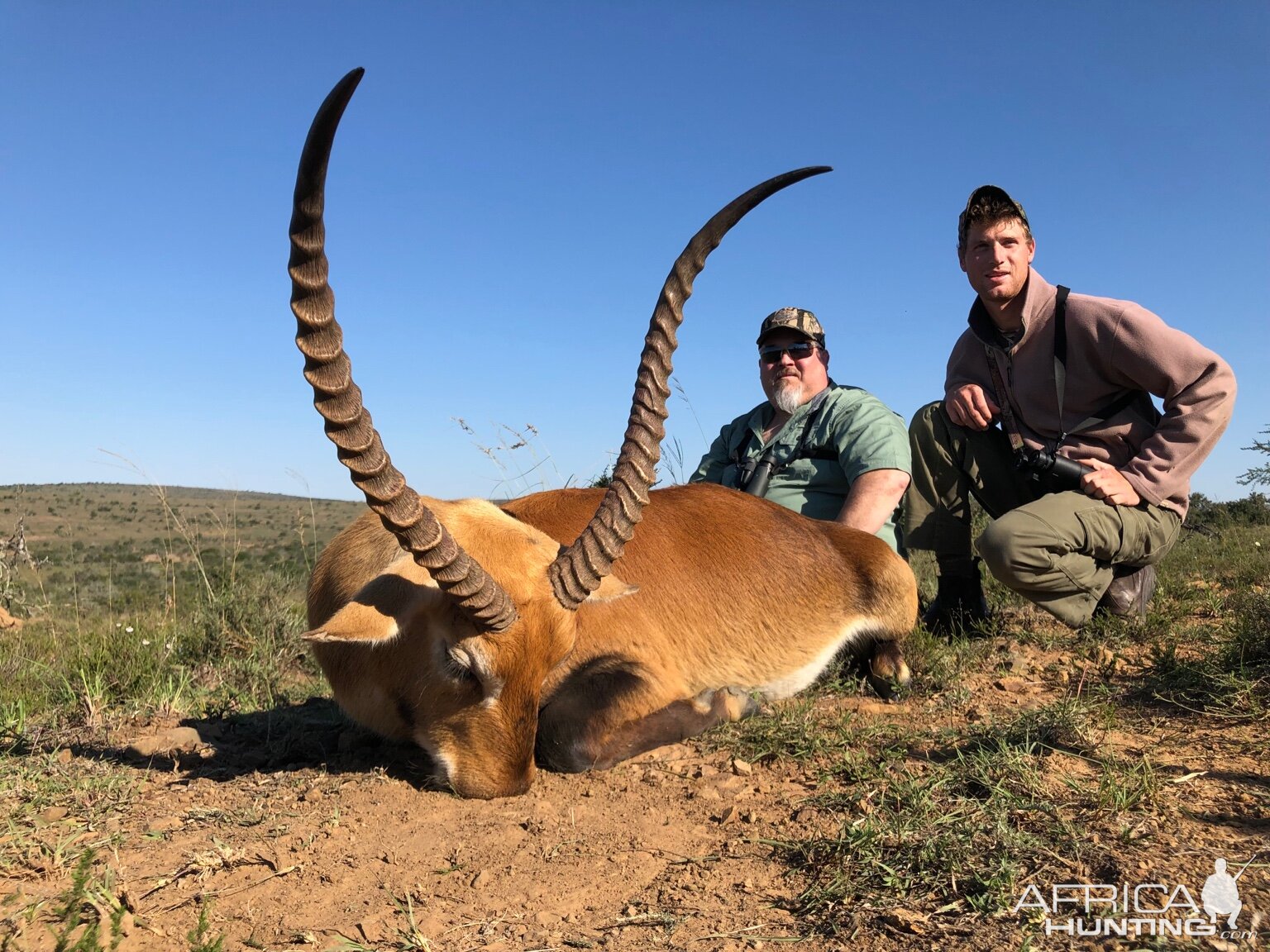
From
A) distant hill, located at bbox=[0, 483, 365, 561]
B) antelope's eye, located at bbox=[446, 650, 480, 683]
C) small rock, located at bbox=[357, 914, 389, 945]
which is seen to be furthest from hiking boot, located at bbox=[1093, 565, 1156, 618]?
distant hill, located at bbox=[0, 483, 365, 561]

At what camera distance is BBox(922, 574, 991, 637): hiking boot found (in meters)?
6.09

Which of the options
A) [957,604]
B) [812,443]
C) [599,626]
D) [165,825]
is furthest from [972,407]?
[165,825]

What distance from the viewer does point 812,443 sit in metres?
6.19

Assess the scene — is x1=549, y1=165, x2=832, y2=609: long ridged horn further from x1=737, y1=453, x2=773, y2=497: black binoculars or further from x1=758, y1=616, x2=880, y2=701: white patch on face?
x1=737, y1=453, x2=773, y2=497: black binoculars

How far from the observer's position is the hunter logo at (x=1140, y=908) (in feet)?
6.63

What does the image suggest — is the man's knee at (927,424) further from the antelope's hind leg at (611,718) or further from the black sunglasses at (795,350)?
the antelope's hind leg at (611,718)

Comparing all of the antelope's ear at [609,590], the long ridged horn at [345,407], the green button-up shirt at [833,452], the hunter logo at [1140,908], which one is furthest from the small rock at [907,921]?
the green button-up shirt at [833,452]

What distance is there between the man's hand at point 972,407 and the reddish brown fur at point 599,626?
1122 mm

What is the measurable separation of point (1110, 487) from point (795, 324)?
253 cm

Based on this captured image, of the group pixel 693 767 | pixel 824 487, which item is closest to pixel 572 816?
pixel 693 767

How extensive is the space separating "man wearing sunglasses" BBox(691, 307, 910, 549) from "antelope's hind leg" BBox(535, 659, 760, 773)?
6.89 ft

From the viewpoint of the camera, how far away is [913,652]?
17.0ft

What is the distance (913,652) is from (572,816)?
9.22 feet

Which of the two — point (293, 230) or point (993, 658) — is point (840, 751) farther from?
point (293, 230)
